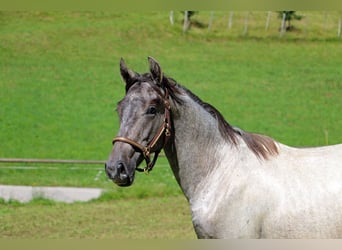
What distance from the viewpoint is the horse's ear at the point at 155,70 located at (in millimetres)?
2322

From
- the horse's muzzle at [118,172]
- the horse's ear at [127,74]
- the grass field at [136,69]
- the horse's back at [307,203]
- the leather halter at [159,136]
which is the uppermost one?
the horse's ear at [127,74]

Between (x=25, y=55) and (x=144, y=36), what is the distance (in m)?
2.76

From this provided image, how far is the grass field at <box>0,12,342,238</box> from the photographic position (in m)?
9.66

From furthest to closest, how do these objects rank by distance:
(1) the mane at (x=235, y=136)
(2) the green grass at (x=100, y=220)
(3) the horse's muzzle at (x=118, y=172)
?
(2) the green grass at (x=100, y=220) → (1) the mane at (x=235, y=136) → (3) the horse's muzzle at (x=118, y=172)

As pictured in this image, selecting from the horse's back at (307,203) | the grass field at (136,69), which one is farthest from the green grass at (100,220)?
the horse's back at (307,203)

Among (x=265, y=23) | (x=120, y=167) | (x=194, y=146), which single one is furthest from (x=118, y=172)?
(x=265, y=23)

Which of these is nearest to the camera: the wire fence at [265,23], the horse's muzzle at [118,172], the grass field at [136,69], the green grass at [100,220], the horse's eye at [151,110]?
the horse's muzzle at [118,172]

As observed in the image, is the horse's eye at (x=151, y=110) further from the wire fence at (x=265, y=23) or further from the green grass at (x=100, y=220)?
the wire fence at (x=265, y=23)

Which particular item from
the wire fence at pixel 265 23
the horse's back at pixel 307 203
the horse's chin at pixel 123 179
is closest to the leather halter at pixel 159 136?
the horse's chin at pixel 123 179

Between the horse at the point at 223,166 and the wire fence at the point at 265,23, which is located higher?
the horse at the point at 223,166

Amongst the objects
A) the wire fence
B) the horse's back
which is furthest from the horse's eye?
the wire fence

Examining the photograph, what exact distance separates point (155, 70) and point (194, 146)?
0.37 meters

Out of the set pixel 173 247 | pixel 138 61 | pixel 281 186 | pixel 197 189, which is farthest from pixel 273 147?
pixel 138 61

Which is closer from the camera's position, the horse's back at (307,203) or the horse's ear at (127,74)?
the horse's back at (307,203)
